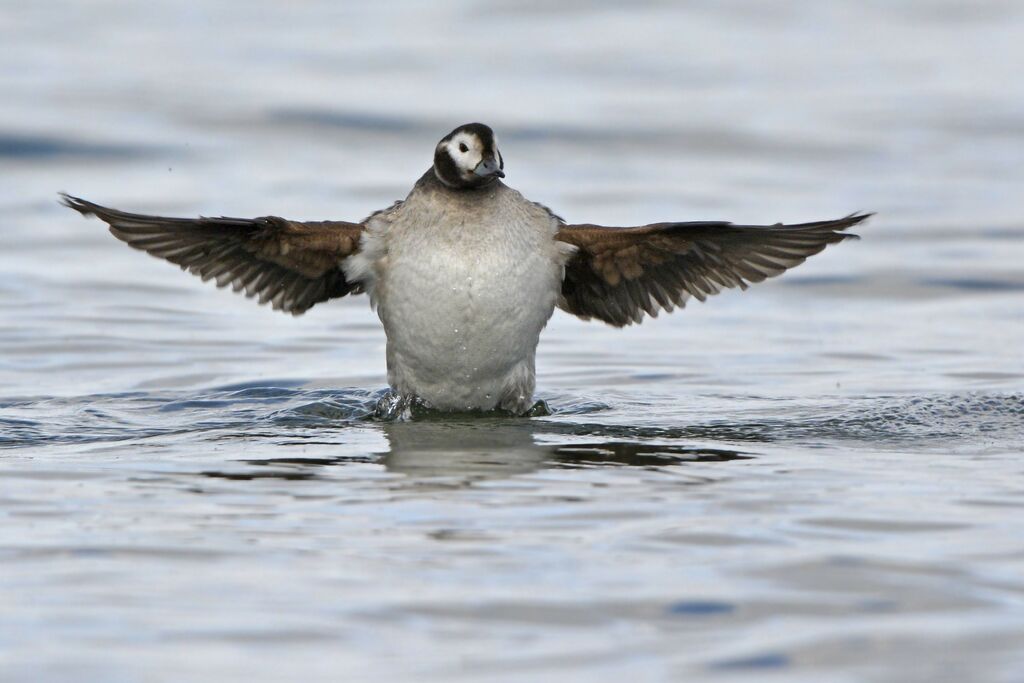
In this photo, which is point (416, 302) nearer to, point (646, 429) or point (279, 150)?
point (646, 429)

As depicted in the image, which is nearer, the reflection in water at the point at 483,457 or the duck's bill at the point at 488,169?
the reflection in water at the point at 483,457

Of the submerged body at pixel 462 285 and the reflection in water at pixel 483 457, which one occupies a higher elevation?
the submerged body at pixel 462 285

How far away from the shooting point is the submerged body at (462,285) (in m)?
9.38

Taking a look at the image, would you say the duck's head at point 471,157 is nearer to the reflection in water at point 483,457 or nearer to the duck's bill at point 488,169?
the duck's bill at point 488,169

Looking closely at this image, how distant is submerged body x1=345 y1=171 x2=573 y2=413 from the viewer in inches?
369

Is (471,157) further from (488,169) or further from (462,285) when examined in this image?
(462,285)

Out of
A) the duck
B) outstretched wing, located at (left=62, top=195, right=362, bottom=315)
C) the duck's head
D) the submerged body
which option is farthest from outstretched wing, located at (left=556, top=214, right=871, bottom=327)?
outstretched wing, located at (left=62, top=195, right=362, bottom=315)

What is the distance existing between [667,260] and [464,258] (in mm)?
Result: 1392

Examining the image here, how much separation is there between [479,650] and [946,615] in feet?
4.91

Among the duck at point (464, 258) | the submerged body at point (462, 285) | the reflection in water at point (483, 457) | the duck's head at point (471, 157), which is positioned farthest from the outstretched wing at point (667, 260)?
the reflection in water at point (483, 457)

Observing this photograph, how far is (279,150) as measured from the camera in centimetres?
2078

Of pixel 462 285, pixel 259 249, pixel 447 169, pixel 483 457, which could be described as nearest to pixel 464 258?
pixel 462 285

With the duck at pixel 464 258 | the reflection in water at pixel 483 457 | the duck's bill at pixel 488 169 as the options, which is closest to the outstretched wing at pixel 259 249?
the duck at pixel 464 258

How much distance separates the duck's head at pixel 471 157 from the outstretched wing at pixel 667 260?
72 centimetres
